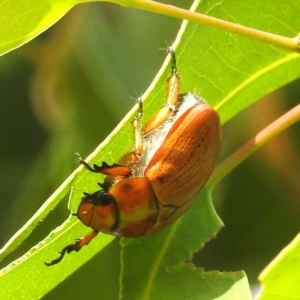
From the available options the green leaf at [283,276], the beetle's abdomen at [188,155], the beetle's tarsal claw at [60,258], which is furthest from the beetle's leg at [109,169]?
the green leaf at [283,276]

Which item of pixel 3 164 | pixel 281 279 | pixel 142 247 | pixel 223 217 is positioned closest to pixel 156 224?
pixel 142 247

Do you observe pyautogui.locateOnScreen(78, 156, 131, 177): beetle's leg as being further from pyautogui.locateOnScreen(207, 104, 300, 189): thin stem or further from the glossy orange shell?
pyautogui.locateOnScreen(207, 104, 300, 189): thin stem

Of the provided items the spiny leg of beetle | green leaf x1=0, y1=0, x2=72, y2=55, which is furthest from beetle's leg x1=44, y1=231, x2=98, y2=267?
green leaf x1=0, y1=0, x2=72, y2=55

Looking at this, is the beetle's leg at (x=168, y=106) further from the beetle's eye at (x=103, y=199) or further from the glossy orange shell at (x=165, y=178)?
the beetle's eye at (x=103, y=199)

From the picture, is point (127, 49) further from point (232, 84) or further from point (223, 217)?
point (232, 84)

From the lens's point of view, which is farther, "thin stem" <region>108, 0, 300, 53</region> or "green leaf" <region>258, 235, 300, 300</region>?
"thin stem" <region>108, 0, 300, 53</region>
